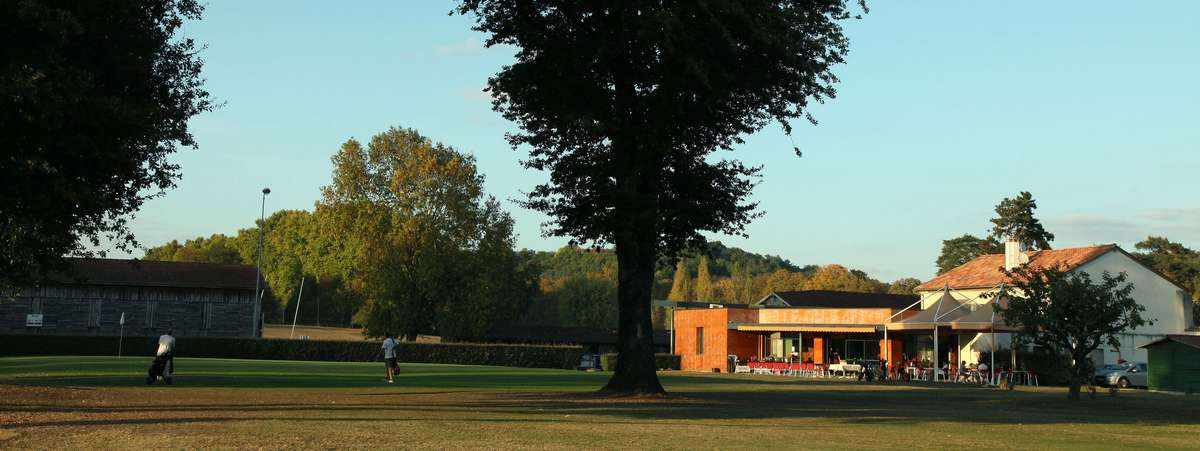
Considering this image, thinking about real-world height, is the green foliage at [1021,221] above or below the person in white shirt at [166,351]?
above

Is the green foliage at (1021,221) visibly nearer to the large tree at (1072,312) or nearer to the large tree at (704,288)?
the large tree at (704,288)

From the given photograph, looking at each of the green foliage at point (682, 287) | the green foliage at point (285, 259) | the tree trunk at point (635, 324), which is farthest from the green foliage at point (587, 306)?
the tree trunk at point (635, 324)

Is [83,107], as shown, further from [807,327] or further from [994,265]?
[994,265]

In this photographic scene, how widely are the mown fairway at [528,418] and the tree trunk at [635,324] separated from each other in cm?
93

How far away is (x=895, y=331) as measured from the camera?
5262 cm

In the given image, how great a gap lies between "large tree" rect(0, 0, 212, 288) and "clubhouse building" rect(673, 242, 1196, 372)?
3583 centimetres

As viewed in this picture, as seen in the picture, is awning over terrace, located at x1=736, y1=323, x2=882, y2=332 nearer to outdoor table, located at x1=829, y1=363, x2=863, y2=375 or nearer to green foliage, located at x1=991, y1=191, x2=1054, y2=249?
outdoor table, located at x1=829, y1=363, x2=863, y2=375

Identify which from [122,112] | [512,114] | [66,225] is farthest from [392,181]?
[122,112]

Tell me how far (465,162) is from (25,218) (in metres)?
49.1

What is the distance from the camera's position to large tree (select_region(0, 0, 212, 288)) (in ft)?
55.2

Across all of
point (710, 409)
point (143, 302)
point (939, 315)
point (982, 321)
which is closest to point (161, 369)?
point (710, 409)

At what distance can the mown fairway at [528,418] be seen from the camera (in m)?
15.0

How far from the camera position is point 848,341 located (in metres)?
60.0

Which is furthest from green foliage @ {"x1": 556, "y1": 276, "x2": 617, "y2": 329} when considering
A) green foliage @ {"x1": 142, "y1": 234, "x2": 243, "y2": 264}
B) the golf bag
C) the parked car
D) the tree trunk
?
the tree trunk
